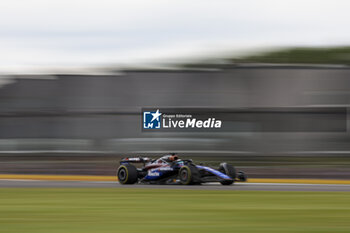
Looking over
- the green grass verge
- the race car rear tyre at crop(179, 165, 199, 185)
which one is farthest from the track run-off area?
the green grass verge

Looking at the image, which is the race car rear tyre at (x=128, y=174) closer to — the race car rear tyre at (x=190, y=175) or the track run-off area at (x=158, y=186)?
the track run-off area at (x=158, y=186)

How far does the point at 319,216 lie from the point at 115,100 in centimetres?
1022

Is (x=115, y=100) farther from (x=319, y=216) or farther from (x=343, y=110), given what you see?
(x=319, y=216)

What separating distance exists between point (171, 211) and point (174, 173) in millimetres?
6430

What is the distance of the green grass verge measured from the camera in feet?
25.8

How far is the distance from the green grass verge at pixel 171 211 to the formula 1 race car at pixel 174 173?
1.82 metres

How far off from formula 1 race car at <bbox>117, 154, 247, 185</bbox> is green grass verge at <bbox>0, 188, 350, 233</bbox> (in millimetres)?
1817

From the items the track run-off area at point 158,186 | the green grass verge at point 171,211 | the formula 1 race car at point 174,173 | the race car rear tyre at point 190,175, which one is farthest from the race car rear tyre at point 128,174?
the green grass verge at point 171,211

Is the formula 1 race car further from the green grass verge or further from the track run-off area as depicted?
the green grass verge

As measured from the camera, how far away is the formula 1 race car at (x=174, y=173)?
15603 millimetres

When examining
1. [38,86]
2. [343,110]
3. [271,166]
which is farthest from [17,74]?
[343,110]

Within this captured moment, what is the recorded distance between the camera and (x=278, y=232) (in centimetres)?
743

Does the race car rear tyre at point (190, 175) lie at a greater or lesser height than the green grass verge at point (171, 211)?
lesser

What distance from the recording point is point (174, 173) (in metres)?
16.2
